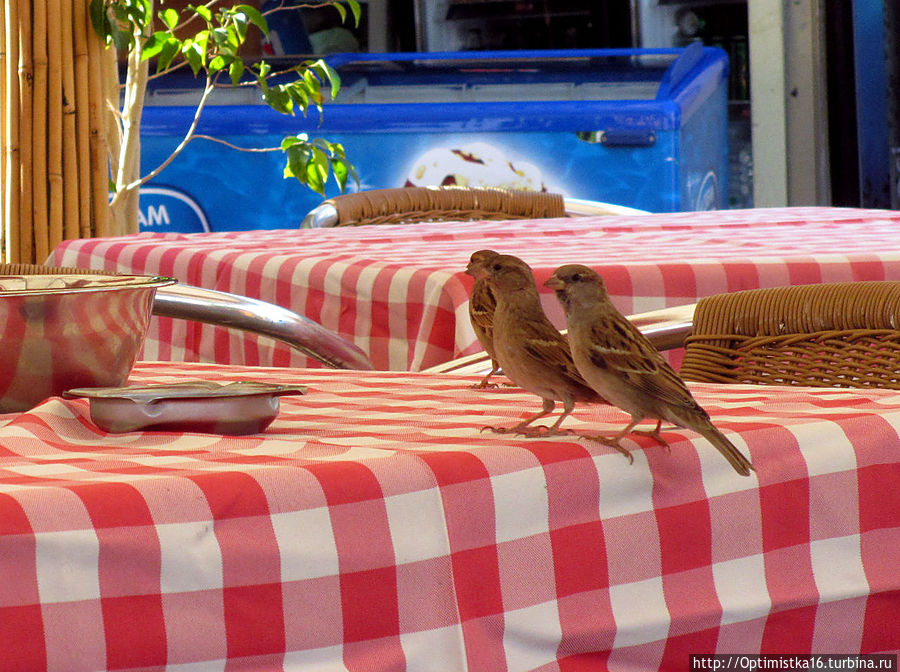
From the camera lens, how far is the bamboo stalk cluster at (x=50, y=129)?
123 inches

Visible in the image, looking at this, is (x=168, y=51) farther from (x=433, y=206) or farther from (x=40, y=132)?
(x=433, y=206)

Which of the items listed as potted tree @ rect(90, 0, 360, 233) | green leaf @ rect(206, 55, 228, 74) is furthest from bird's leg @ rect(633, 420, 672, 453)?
green leaf @ rect(206, 55, 228, 74)

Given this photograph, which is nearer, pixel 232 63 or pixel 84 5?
pixel 84 5

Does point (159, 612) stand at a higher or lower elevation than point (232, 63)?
lower

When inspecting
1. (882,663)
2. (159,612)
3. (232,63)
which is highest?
(232,63)

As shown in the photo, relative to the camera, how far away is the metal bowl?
74 cm

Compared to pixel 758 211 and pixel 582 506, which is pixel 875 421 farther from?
pixel 758 211

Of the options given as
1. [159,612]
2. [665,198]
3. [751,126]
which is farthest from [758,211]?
[751,126]

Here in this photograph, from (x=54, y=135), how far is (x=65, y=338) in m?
2.57

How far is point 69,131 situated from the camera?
3197mm

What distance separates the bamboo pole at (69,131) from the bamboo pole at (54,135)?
2 centimetres

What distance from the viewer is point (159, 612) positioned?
1.70 ft

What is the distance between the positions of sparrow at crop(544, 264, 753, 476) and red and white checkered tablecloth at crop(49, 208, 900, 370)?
754mm

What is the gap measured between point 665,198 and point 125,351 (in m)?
4.04
